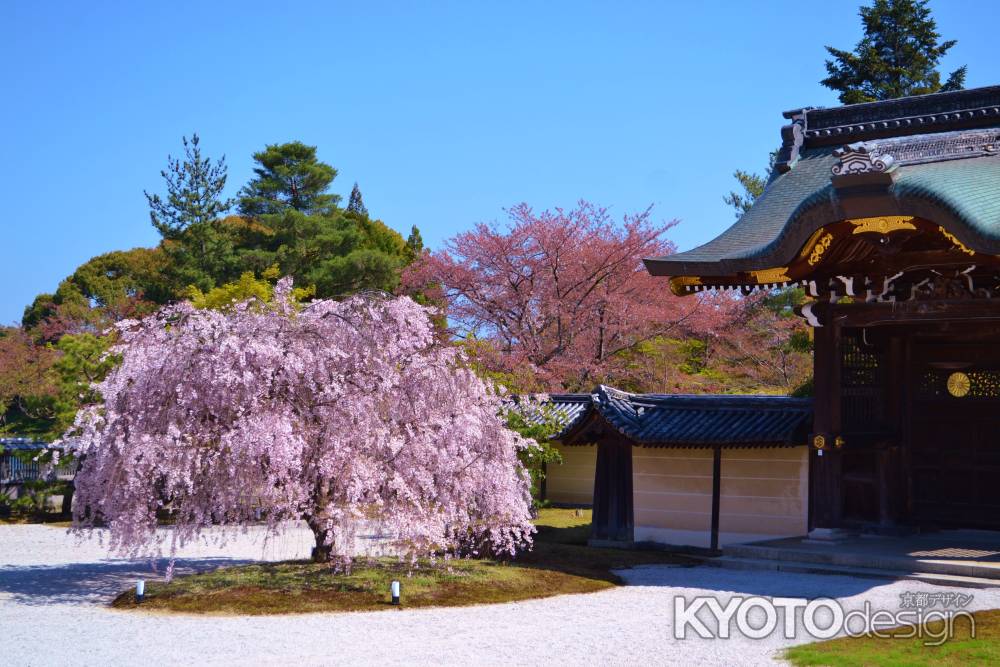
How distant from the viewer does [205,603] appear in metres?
11.1

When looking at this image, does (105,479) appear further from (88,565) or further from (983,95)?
(983,95)

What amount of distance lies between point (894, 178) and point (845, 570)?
17.2 feet

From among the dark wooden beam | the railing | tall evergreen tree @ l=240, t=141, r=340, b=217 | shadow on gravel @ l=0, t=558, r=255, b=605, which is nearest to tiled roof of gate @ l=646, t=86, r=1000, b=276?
the dark wooden beam

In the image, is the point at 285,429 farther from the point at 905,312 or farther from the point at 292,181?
the point at 292,181

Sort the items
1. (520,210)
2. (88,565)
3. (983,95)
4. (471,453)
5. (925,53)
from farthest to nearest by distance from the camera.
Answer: (925,53), (520,210), (983,95), (88,565), (471,453)

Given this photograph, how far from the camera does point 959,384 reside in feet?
51.3

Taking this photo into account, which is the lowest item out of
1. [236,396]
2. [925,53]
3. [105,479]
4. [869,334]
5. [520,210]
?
[105,479]

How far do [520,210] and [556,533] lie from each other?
13.2 m

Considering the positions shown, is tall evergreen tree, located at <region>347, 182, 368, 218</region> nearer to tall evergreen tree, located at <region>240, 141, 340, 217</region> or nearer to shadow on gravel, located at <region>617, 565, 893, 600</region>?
tall evergreen tree, located at <region>240, 141, 340, 217</region>

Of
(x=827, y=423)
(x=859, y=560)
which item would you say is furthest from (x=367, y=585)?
(x=827, y=423)

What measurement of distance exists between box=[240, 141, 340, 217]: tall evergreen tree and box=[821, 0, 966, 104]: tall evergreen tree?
21.6 m

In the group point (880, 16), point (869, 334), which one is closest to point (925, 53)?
point (880, 16)

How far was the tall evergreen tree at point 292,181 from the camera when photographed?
42750 mm

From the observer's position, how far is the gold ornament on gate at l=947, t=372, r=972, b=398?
51.1 ft
